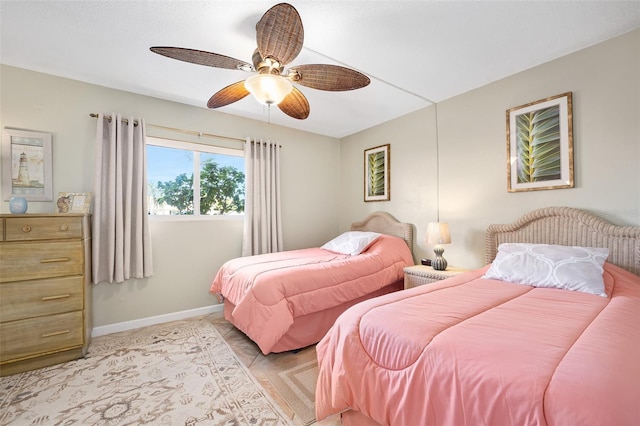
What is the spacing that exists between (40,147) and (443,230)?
3947mm

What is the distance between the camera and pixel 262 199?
12.0 feet

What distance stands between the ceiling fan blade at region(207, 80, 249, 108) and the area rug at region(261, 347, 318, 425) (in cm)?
215

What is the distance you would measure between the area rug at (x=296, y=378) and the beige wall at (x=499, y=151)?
1.97 m

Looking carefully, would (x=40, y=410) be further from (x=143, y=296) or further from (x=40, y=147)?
(x=40, y=147)

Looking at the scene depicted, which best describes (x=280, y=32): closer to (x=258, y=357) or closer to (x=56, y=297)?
(x=258, y=357)

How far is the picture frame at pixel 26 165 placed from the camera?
94.5 inches

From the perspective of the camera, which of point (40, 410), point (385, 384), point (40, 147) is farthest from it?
point (40, 147)

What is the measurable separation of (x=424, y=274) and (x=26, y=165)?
3853 millimetres

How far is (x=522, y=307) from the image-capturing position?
147 centimetres

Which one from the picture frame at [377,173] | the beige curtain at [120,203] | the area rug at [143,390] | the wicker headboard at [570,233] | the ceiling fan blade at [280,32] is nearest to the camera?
the ceiling fan blade at [280,32]

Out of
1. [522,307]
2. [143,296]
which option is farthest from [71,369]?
[522,307]

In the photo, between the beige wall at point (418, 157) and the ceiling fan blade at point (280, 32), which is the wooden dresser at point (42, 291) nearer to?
the beige wall at point (418, 157)

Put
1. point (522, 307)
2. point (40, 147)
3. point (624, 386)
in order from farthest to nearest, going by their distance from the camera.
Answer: point (40, 147) → point (522, 307) → point (624, 386)

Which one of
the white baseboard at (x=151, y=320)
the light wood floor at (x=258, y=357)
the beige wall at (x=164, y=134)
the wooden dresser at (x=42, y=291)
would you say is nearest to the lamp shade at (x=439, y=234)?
the light wood floor at (x=258, y=357)
